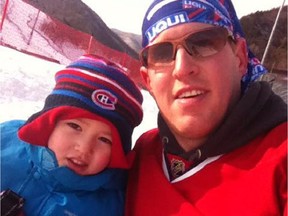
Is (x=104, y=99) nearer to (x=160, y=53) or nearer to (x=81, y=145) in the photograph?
(x=81, y=145)

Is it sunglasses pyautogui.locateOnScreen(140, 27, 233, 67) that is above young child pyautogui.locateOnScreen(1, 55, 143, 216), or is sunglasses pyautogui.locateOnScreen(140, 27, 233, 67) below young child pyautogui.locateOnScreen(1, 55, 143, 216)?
above

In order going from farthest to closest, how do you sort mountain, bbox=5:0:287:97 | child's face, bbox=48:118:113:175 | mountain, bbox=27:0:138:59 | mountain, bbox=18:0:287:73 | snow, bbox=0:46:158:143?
mountain, bbox=27:0:138:59 → mountain, bbox=18:0:287:73 → mountain, bbox=5:0:287:97 → snow, bbox=0:46:158:143 → child's face, bbox=48:118:113:175

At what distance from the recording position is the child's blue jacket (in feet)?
6.15

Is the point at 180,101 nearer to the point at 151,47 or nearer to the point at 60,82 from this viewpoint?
the point at 151,47

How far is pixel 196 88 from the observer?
1855mm

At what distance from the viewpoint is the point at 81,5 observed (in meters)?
65.8

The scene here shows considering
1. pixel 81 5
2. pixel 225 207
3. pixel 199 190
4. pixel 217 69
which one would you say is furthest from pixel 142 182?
pixel 81 5

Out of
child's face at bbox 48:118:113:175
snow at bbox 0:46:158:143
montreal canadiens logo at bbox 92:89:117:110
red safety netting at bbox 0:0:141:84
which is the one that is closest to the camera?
child's face at bbox 48:118:113:175

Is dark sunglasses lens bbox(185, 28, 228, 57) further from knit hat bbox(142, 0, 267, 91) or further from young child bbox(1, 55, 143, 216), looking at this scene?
young child bbox(1, 55, 143, 216)

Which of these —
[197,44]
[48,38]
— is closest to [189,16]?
[197,44]

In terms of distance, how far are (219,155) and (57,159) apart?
81cm

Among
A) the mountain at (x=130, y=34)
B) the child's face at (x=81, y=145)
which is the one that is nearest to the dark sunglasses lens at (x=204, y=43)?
the mountain at (x=130, y=34)

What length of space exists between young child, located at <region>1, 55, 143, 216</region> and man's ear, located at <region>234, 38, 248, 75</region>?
641 millimetres

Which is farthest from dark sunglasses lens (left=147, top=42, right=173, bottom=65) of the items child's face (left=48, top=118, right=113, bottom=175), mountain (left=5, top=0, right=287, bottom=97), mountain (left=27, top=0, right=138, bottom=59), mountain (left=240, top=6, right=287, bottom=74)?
mountain (left=27, top=0, right=138, bottom=59)
